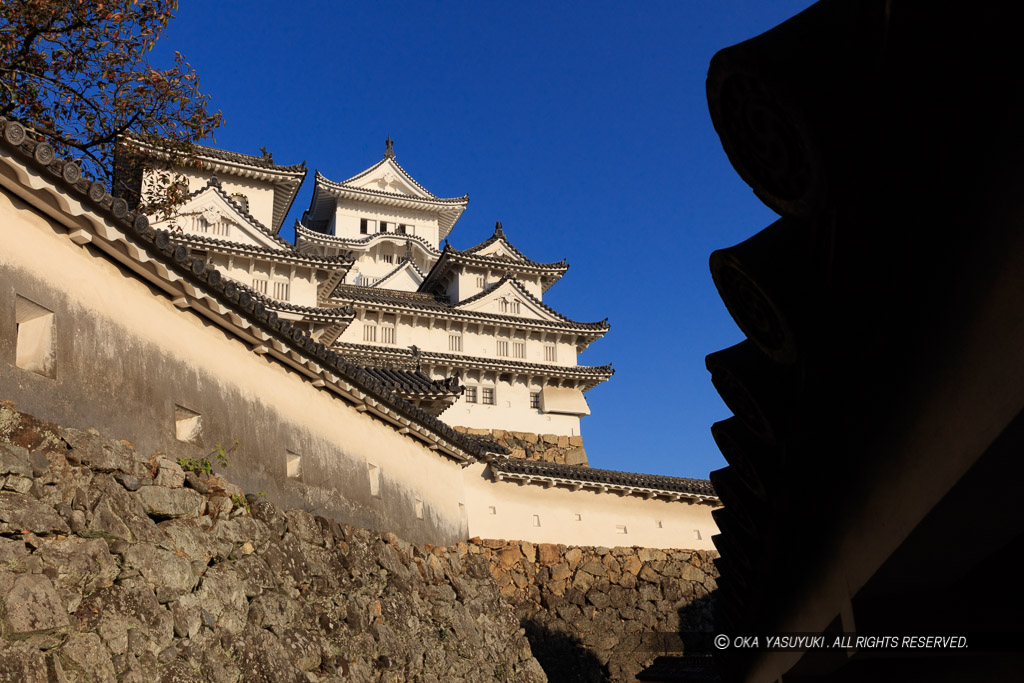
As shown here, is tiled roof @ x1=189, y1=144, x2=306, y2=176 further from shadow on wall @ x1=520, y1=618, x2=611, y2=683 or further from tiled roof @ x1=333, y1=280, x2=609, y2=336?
shadow on wall @ x1=520, y1=618, x2=611, y2=683

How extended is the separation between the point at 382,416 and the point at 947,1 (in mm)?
12594

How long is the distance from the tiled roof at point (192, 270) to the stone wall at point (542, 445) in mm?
19348

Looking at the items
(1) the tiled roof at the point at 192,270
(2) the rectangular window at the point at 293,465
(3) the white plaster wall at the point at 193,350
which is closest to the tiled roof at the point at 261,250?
(3) the white plaster wall at the point at 193,350

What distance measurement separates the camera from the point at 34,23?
10008mm

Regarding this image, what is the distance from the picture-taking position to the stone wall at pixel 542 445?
34.2 meters

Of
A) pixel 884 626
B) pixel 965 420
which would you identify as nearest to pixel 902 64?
pixel 965 420

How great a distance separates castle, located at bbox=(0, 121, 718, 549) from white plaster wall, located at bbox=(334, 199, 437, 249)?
15181mm

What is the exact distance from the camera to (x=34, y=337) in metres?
6.96

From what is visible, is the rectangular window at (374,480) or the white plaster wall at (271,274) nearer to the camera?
the rectangular window at (374,480)

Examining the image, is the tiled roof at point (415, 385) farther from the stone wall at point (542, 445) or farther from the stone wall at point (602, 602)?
the stone wall at point (542, 445)

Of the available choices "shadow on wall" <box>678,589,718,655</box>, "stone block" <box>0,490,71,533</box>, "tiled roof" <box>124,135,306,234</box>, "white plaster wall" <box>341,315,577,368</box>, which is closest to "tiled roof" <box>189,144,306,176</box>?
"tiled roof" <box>124,135,306,234</box>

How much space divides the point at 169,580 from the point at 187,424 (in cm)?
196

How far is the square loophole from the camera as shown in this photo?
8742 mm

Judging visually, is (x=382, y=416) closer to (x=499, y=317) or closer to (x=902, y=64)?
(x=902, y=64)
